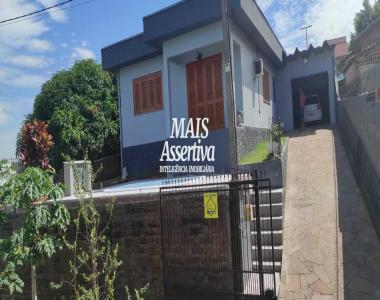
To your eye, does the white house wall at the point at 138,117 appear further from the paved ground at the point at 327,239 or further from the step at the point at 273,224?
the step at the point at 273,224

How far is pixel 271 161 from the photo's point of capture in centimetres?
823

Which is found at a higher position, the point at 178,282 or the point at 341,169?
the point at 341,169

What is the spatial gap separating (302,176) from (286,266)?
352cm

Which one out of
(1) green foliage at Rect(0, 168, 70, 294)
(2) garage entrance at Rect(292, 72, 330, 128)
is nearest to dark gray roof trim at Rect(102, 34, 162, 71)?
(2) garage entrance at Rect(292, 72, 330, 128)

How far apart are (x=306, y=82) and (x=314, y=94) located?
2.35 feet

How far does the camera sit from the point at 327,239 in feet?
21.8

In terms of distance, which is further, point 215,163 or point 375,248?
point 215,163

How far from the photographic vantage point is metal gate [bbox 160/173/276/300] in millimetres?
5781

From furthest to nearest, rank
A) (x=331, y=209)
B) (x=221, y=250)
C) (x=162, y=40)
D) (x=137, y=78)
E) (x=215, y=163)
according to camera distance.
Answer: (x=137, y=78), (x=162, y=40), (x=215, y=163), (x=331, y=209), (x=221, y=250)

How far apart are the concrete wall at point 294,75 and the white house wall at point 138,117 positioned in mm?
6516

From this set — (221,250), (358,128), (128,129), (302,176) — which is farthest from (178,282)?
(128,129)

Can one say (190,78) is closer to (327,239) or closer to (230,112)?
(230,112)

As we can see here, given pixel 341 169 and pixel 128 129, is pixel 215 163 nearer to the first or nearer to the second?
pixel 341 169

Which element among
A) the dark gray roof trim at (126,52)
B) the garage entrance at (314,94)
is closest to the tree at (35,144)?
the dark gray roof trim at (126,52)
